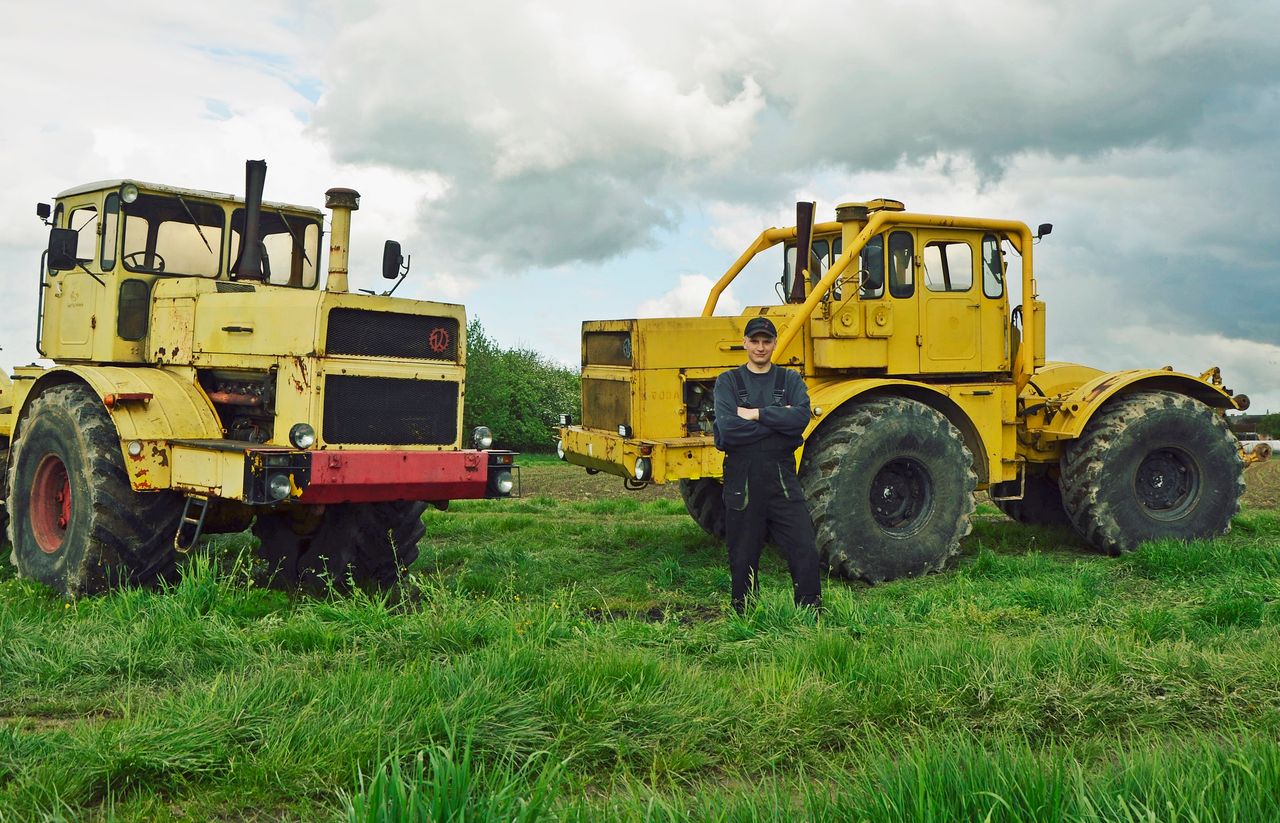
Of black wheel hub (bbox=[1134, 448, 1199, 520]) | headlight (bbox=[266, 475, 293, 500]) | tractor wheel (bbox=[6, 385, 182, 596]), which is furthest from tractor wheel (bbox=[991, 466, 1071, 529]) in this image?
tractor wheel (bbox=[6, 385, 182, 596])

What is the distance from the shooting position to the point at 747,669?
17.6 feet

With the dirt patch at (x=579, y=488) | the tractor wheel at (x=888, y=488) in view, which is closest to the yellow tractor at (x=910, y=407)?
the tractor wheel at (x=888, y=488)

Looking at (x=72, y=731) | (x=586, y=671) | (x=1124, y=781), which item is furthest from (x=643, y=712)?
(x=72, y=731)

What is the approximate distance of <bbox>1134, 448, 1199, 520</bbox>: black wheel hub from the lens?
1077 centimetres

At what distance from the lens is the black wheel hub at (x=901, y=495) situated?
937 centimetres

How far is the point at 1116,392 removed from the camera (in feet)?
35.1

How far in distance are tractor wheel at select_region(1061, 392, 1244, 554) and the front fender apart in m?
7.30

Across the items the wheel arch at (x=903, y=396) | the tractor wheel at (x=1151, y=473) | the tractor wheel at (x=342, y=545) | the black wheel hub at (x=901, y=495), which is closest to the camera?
the tractor wheel at (x=342, y=545)

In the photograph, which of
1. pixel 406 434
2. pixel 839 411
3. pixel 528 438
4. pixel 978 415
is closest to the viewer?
pixel 406 434

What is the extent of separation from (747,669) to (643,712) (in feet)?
3.18

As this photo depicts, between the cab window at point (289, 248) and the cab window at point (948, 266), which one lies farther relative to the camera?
the cab window at point (948, 266)

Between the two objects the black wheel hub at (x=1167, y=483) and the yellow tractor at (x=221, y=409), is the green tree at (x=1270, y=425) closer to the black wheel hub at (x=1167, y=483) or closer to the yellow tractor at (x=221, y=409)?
the black wheel hub at (x=1167, y=483)

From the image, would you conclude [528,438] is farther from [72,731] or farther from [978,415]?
[72,731]

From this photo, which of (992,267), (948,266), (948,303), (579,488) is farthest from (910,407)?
(579,488)
